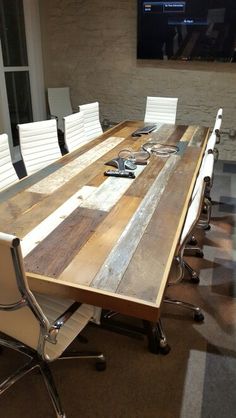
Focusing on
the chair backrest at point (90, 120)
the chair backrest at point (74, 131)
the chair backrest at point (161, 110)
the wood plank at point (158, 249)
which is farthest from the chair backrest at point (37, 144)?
the chair backrest at point (161, 110)

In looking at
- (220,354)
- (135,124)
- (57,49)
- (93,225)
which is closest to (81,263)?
(93,225)

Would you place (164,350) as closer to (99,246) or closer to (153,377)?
(153,377)

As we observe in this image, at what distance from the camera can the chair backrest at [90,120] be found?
11.4ft

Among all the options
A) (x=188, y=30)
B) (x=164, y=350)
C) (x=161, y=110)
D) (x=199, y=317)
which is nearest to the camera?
(x=164, y=350)

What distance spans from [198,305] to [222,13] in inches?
150

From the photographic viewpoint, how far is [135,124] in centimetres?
361

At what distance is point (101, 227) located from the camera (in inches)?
55.9

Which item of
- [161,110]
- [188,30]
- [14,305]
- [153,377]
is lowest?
[153,377]

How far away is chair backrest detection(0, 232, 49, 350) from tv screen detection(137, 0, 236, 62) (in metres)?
4.25

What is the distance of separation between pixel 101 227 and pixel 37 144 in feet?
4.59

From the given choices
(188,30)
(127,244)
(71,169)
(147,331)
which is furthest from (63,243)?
(188,30)

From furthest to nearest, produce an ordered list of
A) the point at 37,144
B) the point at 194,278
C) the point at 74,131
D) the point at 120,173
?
the point at 74,131
the point at 37,144
the point at 194,278
the point at 120,173

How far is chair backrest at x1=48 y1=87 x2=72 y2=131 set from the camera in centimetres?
480

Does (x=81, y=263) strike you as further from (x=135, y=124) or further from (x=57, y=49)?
(x=57, y=49)
